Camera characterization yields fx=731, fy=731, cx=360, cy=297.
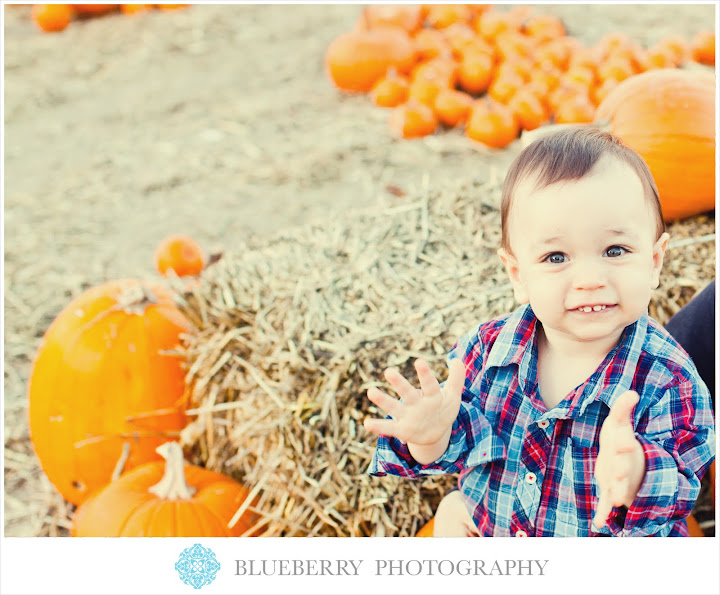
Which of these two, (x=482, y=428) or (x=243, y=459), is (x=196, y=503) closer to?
(x=243, y=459)

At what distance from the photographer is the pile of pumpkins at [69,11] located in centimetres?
632

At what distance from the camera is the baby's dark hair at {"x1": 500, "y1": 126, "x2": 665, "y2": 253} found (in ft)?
4.33

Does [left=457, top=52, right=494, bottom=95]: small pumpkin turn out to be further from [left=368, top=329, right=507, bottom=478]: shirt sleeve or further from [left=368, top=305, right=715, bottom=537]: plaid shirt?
[left=368, top=329, right=507, bottom=478]: shirt sleeve

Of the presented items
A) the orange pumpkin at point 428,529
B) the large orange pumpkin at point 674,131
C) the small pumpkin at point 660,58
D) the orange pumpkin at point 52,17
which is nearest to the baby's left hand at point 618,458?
the orange pumpkin at point 428,529

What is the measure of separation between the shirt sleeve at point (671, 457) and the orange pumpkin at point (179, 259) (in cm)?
229

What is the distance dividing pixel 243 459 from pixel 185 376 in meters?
0.40

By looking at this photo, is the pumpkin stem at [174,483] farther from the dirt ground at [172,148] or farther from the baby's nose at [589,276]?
the baby's nose at [589,276]

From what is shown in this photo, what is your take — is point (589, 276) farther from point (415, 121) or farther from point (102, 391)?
point (415, 121)

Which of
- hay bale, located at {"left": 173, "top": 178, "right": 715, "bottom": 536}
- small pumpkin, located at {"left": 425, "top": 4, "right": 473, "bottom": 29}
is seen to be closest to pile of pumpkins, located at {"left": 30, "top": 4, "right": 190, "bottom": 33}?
small pumpkin, located at {"left": 425, "top": 4, "right": 473, "bottom": 29}

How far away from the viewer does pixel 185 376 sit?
2.57m

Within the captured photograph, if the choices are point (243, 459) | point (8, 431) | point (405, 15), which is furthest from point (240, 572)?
point (405, 15)

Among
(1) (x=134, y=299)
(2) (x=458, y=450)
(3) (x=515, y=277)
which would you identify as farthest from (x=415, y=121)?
(2) (x=458, y=450)

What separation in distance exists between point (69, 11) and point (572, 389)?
21.3ft

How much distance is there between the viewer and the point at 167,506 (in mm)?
2148
